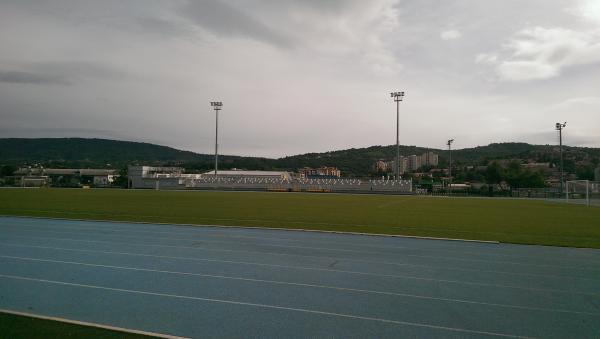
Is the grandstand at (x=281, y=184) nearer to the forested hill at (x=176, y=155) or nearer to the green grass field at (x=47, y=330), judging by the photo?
the green grass field at (x=47, y=330)

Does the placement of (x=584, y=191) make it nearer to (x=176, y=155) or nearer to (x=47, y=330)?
(x=47, y=330)

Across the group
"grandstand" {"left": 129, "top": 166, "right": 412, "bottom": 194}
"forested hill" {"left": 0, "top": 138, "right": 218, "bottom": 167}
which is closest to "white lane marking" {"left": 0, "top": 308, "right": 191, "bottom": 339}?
"grandstand" {"left": 129, "top": 166, "right": 412, "bottom": 194}

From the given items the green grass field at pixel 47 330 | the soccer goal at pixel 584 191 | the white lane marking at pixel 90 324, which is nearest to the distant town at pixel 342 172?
the soccer goal at pixel 584 191

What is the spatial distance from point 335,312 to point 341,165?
154199 mm

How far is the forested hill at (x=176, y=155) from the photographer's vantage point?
144000mm

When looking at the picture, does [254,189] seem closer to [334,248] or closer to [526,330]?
[334,248]

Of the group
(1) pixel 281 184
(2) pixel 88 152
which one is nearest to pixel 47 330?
(1) pixel 281 184

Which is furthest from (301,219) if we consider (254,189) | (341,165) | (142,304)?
(341,165)

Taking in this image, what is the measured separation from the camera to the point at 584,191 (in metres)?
42.2

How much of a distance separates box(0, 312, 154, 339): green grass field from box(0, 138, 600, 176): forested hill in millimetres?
136719

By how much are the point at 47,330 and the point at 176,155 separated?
188230 millimetres

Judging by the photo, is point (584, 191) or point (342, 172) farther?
point (342, 172)

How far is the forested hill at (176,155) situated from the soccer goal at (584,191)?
8817 centimetres

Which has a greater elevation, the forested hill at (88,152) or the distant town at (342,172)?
the forested hill at (88,152)
